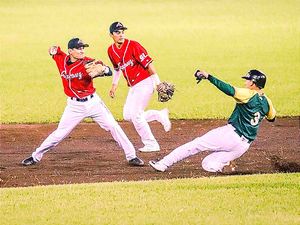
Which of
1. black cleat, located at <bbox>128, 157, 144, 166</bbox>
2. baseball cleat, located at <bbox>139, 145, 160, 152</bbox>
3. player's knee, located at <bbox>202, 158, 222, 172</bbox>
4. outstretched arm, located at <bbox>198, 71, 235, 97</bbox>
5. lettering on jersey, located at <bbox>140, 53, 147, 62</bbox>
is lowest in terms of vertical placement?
baseball cleat, located at <bbox>139, 145, 160, 152</bbox>

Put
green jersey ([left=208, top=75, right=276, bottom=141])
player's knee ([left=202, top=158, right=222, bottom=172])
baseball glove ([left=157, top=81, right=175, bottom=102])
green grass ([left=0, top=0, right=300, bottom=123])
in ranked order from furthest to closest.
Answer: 1. green grass ([left=0, top=0, right=300, bottom=123])
2. baseball glove ([left=157, top=81, right=175, bottom=102])
3. player's knee ([left=202, top=158, right=222, bottom=172])
4. green jersey ([left=208, top=75, right=276, bottom=141])

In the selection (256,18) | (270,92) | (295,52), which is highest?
(270,92)

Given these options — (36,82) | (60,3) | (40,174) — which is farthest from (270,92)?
(60,3)

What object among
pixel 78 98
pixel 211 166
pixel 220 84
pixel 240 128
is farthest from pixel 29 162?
pixel 220 84

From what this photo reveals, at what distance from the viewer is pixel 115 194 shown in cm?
1282

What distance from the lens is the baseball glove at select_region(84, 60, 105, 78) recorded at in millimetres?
14445

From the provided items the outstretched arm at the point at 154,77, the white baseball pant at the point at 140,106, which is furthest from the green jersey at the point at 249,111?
the white baseball pant at the point at 140,106

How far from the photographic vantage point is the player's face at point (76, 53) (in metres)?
14.9

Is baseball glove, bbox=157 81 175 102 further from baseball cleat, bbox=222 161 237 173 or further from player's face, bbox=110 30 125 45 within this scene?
baseball cleat, bbox=222 161 237 173

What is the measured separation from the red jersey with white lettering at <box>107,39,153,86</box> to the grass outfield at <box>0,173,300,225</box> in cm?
303

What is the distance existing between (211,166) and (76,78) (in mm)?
2351

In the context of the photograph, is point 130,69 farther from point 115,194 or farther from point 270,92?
point 270,92

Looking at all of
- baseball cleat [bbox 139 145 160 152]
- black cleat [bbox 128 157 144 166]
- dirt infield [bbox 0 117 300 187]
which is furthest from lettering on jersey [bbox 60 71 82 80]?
baseball cleat [bbox 139 145 160 152]

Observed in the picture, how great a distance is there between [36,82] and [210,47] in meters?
9.48
